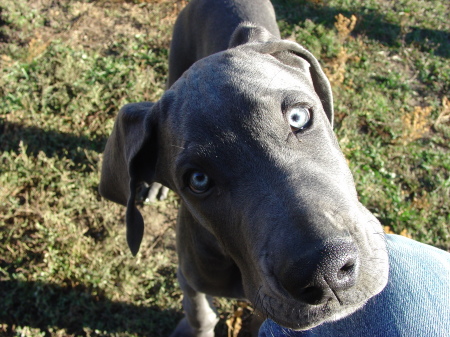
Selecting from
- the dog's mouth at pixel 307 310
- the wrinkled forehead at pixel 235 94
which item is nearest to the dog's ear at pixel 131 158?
the wrinkled forehead at pixel 235 94

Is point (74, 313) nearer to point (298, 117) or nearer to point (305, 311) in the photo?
point (305, 311)

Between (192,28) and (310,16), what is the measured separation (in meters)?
2.65

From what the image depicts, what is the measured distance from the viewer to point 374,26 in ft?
19.8

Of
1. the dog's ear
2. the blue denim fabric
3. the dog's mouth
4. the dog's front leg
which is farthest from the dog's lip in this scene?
the dog's front leg

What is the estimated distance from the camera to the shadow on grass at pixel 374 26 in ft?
19.2

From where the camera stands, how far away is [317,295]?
5.32ft

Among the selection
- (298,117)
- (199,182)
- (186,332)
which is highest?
(298,117)

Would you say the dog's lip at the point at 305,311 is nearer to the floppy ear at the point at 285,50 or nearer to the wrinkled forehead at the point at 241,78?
the wrinkled forehead at the point at 241,78

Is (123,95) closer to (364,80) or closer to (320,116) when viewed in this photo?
(364,80)

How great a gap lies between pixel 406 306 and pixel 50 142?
3963mm

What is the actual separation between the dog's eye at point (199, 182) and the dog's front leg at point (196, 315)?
4.47ft

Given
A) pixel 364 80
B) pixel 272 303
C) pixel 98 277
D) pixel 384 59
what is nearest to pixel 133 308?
pixel 98 277

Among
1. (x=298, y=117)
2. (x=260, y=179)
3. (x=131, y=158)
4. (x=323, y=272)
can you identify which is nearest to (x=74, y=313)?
(x=131, y=158)

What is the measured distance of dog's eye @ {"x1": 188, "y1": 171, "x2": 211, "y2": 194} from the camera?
2.10 m
